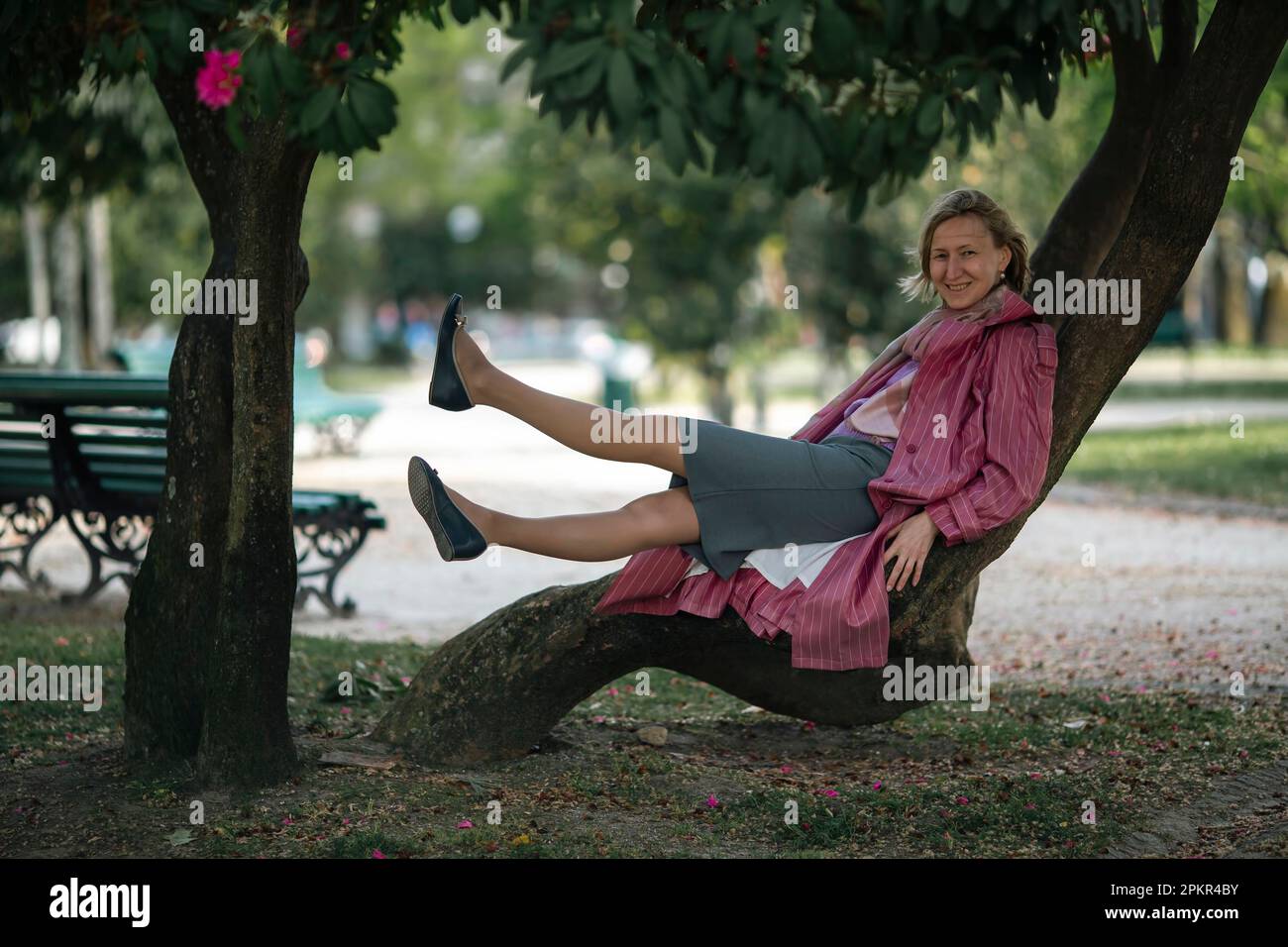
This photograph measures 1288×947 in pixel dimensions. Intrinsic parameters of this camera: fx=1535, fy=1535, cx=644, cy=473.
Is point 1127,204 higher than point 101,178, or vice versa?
point 101,178

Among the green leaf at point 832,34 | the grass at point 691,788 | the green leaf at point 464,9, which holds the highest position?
the green leaf at point 464,9

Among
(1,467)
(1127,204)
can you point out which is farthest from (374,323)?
(1127,204)

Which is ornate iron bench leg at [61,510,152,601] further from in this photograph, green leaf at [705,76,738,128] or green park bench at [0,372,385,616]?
green leaf at [705,76,738,128]

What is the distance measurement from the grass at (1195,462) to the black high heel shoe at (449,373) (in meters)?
8.24

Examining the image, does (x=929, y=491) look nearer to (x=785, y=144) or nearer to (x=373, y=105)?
(x=785, y=144)

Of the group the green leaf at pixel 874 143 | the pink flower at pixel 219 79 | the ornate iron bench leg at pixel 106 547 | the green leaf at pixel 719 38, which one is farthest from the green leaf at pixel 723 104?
the ornate iron bench leg at pixel 106 547

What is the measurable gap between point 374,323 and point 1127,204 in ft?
165

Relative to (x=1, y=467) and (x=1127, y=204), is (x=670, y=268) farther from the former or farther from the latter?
(x=1127, y=204)

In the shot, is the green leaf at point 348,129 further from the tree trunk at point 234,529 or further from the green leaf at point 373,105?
the tree trunk at point 234,529

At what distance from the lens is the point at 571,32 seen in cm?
339

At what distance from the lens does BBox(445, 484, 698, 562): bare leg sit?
15.5 ft

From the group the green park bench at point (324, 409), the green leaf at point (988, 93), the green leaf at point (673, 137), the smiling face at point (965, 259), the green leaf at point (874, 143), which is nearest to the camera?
the green leaf at point (673, 137)

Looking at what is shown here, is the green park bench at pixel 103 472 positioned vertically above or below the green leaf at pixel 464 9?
below

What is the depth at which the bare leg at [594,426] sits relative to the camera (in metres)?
4.68
